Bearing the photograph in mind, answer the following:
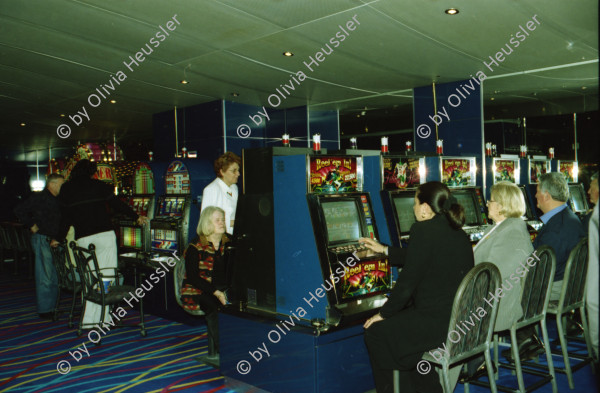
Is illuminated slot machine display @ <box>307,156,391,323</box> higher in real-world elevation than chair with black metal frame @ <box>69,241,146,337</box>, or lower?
higher

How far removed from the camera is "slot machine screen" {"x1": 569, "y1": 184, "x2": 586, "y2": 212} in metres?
6.99

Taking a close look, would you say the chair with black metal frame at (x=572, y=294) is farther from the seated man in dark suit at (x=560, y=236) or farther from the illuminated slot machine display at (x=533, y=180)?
the illuminated slot machine display at (x=533, y=180)

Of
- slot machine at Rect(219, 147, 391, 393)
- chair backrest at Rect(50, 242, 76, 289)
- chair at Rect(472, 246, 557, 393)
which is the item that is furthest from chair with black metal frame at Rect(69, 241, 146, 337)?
chair at Rect(472, 246, 557, 393)

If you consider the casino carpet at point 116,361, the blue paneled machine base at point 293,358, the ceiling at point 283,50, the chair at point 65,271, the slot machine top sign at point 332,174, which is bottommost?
the casino carpet at point 116,361

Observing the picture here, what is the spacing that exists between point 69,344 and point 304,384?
267 centimetres

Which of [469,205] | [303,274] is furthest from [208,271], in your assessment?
[469,205]

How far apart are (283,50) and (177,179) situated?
1.85 m

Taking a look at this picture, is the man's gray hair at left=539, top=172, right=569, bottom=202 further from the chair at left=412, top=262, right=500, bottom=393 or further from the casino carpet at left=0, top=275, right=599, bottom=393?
the chair at left=412, top=262, right=500, bottom=393

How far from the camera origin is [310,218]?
9.38 ft

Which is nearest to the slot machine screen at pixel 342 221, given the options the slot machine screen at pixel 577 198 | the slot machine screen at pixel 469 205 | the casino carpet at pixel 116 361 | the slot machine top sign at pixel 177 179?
the casino carpet at pixel 116 361

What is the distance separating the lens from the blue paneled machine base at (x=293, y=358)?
9.02ft

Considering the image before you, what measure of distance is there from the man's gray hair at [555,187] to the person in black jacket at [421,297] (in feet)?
5.60

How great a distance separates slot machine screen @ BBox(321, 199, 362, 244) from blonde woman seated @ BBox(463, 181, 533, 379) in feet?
2.70

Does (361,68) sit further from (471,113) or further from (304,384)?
(304,384)
